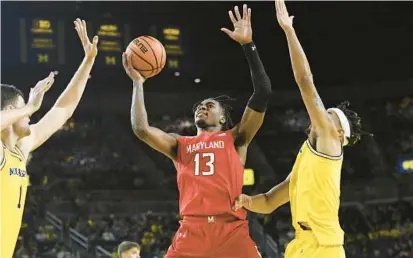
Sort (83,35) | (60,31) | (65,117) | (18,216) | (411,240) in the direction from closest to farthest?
(18,216)
(65,117)
(83,35)
(411,240)
(60,31)

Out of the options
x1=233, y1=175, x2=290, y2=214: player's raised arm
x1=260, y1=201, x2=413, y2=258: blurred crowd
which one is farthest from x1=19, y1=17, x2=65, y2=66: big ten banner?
x1=233, y1=175, x2=290, y2=214: player's raised arm

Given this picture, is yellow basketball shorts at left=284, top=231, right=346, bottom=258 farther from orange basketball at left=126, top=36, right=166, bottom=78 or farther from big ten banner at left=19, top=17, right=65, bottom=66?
big ten banner at left=19, top=17, right=65, bottom=66

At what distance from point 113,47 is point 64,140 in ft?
15.0

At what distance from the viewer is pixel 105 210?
A: 723 inches

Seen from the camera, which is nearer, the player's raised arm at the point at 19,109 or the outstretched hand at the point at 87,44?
the player's raised arm at the point at 19,109

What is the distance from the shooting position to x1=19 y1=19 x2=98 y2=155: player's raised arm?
14.0 ft

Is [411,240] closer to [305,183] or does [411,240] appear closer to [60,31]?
[60,31]

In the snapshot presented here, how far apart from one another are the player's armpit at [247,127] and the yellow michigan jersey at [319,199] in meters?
0.64

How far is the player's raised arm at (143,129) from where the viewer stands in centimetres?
477

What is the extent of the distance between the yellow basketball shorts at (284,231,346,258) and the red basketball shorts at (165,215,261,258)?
1.29 ft

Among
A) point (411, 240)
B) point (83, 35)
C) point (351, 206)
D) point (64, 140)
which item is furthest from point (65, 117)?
point (64, 140)

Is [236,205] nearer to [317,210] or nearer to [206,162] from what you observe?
[206,162]

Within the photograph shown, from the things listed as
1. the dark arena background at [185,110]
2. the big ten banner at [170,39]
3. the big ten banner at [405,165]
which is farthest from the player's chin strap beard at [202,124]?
the big ten banner at [405,165]

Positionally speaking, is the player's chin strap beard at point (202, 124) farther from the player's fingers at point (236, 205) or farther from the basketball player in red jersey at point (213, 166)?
the player's fingers at point (236, 205)
